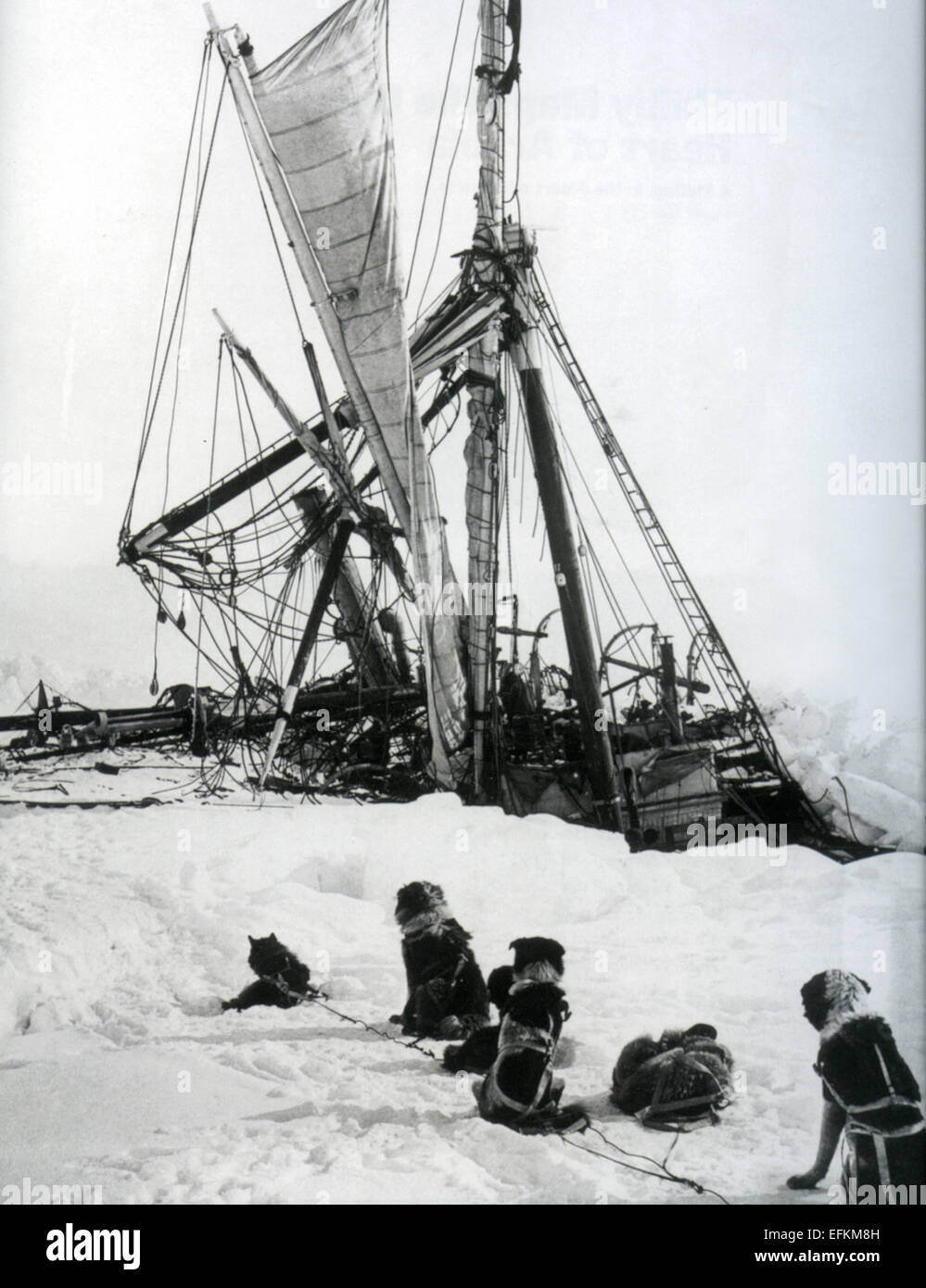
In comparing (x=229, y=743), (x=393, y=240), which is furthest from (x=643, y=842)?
(x=393, y=240)

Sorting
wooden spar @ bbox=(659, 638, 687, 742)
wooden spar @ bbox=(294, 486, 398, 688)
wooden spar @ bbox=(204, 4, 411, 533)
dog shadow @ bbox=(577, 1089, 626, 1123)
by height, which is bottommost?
dog shadow @ bbox=(577, 1089, 626, 1123)

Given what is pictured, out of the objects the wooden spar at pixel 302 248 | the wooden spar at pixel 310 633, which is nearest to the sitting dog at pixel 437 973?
the wooden spar at pixel 310 633

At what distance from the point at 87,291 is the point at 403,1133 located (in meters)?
3.74

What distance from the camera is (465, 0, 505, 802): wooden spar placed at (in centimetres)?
502

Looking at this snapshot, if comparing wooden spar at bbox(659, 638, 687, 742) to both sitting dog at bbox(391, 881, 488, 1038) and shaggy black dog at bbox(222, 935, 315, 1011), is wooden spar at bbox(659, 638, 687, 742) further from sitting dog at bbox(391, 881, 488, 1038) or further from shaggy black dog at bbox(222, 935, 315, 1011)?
shaggy black dog at bbox(222, 935, 315, 1011)

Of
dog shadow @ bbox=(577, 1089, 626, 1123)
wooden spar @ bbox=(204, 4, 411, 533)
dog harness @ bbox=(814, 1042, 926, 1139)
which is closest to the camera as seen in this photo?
dog harness @ bbox=(814, 1042, 926, 1139)

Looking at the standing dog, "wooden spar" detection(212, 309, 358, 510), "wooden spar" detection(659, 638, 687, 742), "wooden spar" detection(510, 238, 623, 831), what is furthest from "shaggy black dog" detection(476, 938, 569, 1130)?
"wooden spar" detection(212, 309, 358, 510)

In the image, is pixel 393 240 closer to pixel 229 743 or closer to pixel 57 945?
pixel 229 743

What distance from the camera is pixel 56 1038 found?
364 centimetres

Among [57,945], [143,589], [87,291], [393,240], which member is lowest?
[57,945]

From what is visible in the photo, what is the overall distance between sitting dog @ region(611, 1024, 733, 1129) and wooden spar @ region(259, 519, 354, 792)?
7.82ft

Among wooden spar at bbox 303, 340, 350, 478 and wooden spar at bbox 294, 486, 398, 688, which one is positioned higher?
wooden spar at bbox 303, 340, 350, 478
